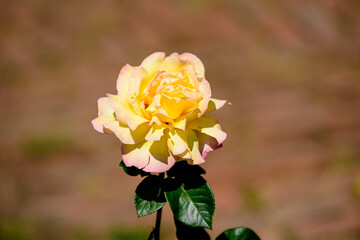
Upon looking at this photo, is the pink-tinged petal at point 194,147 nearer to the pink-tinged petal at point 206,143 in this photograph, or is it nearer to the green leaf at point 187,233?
the pink-tinged petal at point 206,143

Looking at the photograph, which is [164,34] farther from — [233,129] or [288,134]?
[288,134]

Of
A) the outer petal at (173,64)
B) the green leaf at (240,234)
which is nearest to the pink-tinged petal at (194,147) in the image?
the outer petal at (173,64)

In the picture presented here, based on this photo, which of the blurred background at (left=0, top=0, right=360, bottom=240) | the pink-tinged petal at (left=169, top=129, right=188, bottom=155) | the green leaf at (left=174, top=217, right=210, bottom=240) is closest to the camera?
the pink-tinged petal at (left=169, top=129, right=188, bottom=155)

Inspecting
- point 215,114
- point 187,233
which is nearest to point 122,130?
point 187,233

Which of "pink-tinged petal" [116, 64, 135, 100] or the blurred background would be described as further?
the blurred background

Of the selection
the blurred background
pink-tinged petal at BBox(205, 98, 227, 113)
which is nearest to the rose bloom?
pink-tinged petal at BBox(205, 98, 227, 113)

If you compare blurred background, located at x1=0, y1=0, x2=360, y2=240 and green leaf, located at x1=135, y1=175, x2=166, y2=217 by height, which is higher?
blurred background, located at x1=0, y1=0, x2=360, y2=240

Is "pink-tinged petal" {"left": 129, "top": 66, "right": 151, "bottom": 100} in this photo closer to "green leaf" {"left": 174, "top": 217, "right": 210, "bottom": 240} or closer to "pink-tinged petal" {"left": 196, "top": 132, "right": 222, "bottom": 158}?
"pink-tinged petal" {"left": 196, "top": 132, "right": 222, "bottom": 158}

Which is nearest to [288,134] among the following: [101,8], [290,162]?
[290,162]

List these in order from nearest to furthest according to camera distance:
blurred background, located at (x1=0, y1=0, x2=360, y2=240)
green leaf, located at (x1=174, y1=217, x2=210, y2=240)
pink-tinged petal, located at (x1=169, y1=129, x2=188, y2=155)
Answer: pink-tinged petal, located at (x1=169, y1=129, x2=188, y2=155), green leaf, located at (x1=174, y1=217, x2=210, y2=240), blurred background, located at (x1=0, y1=0, x2=360, y2=240)
